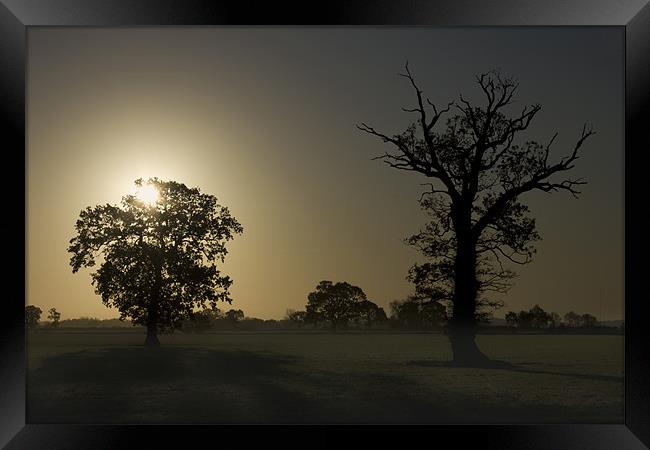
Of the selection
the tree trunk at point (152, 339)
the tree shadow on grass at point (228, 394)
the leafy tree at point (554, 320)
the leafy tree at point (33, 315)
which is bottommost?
the tree shadow on grass at point (228, 394)

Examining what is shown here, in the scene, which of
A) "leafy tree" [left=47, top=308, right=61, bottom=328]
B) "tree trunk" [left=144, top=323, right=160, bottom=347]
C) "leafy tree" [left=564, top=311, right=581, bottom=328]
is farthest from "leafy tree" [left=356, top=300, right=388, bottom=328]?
"leafy tree" [left=47, top=308, right=61, bottom=328]

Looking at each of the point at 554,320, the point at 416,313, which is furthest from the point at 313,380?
the point at 554,320

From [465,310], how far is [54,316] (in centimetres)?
381

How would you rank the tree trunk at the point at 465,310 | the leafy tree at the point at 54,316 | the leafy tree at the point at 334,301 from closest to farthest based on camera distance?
1. the leafy tree at the point at 54,316
2. the leafy tree at the point at 334,301
3. the tree trunk at the point at 465,310

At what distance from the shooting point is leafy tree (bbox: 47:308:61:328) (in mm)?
7020

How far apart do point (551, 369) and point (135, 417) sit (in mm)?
3788

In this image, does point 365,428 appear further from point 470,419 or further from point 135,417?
point 135,417

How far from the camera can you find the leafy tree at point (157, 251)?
7273mm

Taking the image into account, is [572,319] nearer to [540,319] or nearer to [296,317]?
[540,319]

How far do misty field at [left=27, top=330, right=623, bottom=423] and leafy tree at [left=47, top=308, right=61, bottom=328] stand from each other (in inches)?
3.4

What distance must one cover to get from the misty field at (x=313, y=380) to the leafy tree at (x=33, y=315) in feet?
0.43

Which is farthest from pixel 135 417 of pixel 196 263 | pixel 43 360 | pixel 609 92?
pixel 609 92

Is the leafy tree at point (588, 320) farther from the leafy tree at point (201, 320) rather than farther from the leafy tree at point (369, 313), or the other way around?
the leafy tree at point (201, 320)
